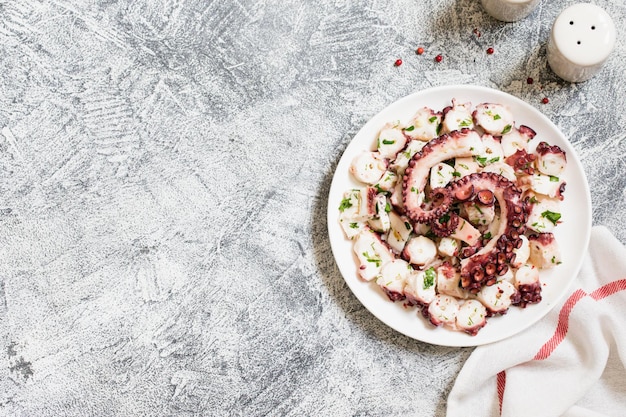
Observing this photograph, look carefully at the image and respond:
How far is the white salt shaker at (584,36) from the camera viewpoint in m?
1.50

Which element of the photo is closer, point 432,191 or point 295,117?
point 432,191

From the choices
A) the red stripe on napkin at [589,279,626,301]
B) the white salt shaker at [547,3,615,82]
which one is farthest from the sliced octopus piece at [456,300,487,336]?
the white salt shaker at [547,3,615,82]

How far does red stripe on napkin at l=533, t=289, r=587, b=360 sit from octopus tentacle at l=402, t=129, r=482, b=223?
377 millimetres

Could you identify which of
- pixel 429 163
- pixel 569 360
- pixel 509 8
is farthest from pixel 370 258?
pixel 509 8

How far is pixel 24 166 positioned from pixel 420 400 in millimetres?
1037

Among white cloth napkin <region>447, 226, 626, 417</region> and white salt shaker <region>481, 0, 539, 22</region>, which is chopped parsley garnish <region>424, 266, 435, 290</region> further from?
white salt shaker <region>481, 0, 539, 22</region>

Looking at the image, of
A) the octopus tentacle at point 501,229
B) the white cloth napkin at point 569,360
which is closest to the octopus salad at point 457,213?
the octopus tentacle at point 501,229

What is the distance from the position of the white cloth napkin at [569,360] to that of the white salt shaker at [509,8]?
1.61ft

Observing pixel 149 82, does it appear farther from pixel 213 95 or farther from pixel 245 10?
pixel 245 10

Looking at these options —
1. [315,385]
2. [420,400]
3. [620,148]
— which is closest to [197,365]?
[315,385]

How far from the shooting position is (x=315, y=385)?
65.3 inches

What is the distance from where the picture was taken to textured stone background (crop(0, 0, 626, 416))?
1.65m

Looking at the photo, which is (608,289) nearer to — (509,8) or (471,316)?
(471,316)

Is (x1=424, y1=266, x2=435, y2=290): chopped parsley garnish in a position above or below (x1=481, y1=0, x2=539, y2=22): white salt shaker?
below
